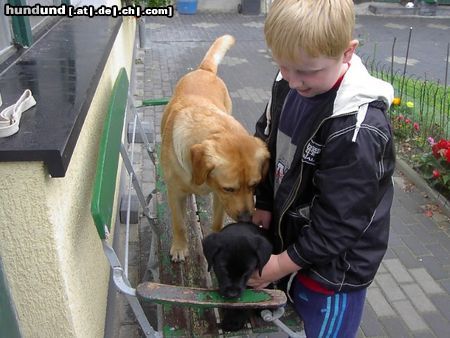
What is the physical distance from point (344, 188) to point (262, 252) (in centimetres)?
43

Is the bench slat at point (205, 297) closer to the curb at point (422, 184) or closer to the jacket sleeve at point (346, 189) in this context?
the jacket sleeve at point (346, 189)

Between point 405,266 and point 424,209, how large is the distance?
3.32 ft

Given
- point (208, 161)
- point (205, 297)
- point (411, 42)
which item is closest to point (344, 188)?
point (205, 297)

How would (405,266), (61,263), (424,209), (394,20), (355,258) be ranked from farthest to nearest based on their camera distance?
(394,20)
(424,209)
(405,266)
(355,258)
(61,263)

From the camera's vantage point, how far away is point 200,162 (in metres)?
2.25

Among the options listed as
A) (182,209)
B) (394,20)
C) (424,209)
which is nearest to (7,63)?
(182,209)

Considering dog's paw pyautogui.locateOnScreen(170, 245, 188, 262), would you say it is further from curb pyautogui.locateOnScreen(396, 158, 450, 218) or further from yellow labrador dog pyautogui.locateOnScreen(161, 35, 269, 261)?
curb pyautogui.locateOnScreen(396, 158, 450, 218)

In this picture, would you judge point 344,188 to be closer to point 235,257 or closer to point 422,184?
point 235,257

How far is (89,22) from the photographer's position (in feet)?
12.0

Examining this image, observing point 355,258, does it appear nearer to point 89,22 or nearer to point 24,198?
point 24,198

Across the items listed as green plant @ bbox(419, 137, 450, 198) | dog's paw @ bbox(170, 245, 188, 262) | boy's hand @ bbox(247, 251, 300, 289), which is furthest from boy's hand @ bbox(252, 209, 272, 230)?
green plant @ bbox(419, 137, 450, 198)

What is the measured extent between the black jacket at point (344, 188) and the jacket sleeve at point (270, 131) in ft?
0.36

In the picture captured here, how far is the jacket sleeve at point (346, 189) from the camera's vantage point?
1.56m

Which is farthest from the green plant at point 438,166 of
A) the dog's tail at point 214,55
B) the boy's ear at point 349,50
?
the boy's ear at point 349,50
